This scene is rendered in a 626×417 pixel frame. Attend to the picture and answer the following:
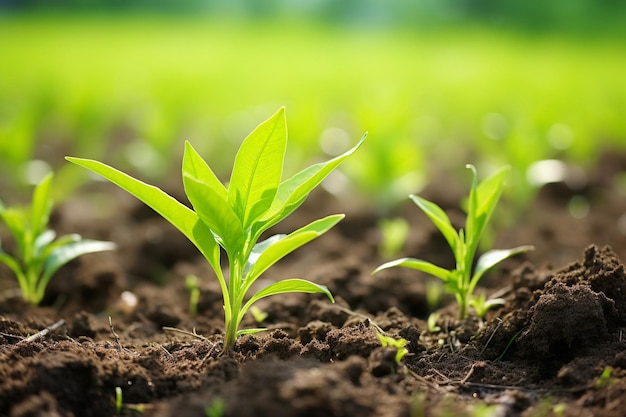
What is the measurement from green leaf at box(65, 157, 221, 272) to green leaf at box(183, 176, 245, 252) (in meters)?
0.03

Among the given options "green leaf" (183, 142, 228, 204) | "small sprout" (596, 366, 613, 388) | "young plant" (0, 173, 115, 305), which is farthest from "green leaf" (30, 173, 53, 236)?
"small sprout" (596, 366, 613, 388)

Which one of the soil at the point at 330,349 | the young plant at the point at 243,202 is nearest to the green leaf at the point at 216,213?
the young plant at the point at 243,202

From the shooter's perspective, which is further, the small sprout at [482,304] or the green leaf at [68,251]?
the green leaf at [68,251]

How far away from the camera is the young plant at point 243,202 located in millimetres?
1717

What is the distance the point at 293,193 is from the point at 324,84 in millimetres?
8268

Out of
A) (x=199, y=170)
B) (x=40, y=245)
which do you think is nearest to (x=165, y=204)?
(x=199, y=170)

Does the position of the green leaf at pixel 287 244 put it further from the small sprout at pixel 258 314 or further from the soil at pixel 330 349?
the small sprout at pixel 258 314

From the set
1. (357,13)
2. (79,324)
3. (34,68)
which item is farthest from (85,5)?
(79,324)

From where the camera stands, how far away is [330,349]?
1867mm

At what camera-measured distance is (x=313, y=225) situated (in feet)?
6.04

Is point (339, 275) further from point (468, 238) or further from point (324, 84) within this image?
point (324, 84)

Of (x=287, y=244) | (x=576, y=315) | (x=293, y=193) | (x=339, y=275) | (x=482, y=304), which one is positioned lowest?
(x=339, y=275)

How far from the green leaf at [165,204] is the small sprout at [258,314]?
48 cm

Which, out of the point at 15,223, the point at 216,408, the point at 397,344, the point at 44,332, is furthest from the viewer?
the point at 15,223
